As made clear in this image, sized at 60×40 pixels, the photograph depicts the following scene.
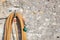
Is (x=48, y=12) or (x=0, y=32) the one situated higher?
(x=48, y=12)

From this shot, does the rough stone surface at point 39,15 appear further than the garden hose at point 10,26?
Yes

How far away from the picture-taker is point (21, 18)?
2053 millimetres

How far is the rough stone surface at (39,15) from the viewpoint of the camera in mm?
2123

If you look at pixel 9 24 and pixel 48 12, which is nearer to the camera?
pixel 9 24

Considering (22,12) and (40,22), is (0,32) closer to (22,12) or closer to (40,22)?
(22,12)

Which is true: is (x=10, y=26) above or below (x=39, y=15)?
below

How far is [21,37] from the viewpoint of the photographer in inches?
81.6

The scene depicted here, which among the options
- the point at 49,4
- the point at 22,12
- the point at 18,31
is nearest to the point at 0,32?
the point at 18,31

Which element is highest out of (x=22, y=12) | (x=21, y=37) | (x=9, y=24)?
(x=22, y=12)

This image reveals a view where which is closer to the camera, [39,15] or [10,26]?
[10,26]

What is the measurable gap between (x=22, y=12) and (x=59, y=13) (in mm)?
440

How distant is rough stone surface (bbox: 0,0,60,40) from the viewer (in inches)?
83.6

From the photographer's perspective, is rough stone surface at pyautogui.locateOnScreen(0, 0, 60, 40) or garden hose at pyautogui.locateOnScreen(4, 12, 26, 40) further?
rough stone surface at pyautogui.locateOnScreen(0, 0, 60, 40)

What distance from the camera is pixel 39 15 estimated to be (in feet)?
7.04
